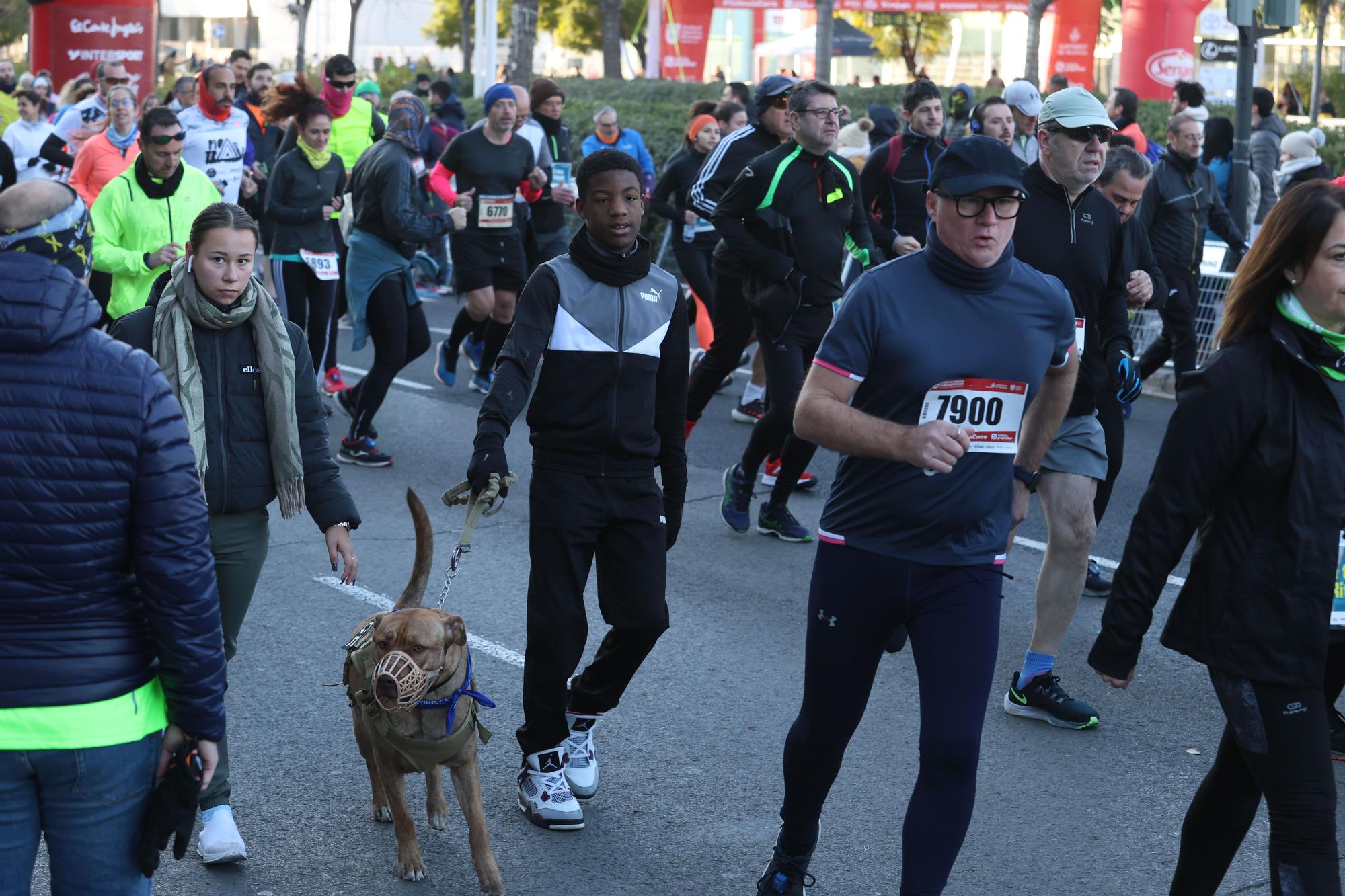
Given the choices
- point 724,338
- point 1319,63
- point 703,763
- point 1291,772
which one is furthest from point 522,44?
point 1319,63

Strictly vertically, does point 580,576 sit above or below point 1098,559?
above

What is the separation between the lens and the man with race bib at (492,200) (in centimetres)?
1035

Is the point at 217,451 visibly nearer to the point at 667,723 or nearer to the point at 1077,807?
the point at 667,723

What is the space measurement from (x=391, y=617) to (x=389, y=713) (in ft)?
0.79

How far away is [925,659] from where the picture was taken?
3.65 meters

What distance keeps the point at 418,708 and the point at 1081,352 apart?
2.78 m

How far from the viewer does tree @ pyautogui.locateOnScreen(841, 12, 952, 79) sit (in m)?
60.7

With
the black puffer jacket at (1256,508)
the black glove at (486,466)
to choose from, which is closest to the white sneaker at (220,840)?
the black glove at (486,466)

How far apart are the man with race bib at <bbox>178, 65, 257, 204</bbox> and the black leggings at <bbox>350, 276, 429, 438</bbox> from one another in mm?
1664

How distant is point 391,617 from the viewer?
408 centimetres

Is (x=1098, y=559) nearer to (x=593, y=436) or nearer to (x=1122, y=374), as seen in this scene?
(x=1122, y=374)

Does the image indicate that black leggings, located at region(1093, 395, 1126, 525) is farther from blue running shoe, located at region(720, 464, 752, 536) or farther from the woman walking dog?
the woman walking dog

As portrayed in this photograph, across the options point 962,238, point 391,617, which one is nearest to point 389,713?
point 391,617

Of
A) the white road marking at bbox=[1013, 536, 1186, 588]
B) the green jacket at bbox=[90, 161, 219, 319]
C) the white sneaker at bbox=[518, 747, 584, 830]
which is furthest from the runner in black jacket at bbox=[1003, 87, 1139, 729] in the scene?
the green jacket at bbox=[90, 161, 219, 319]
